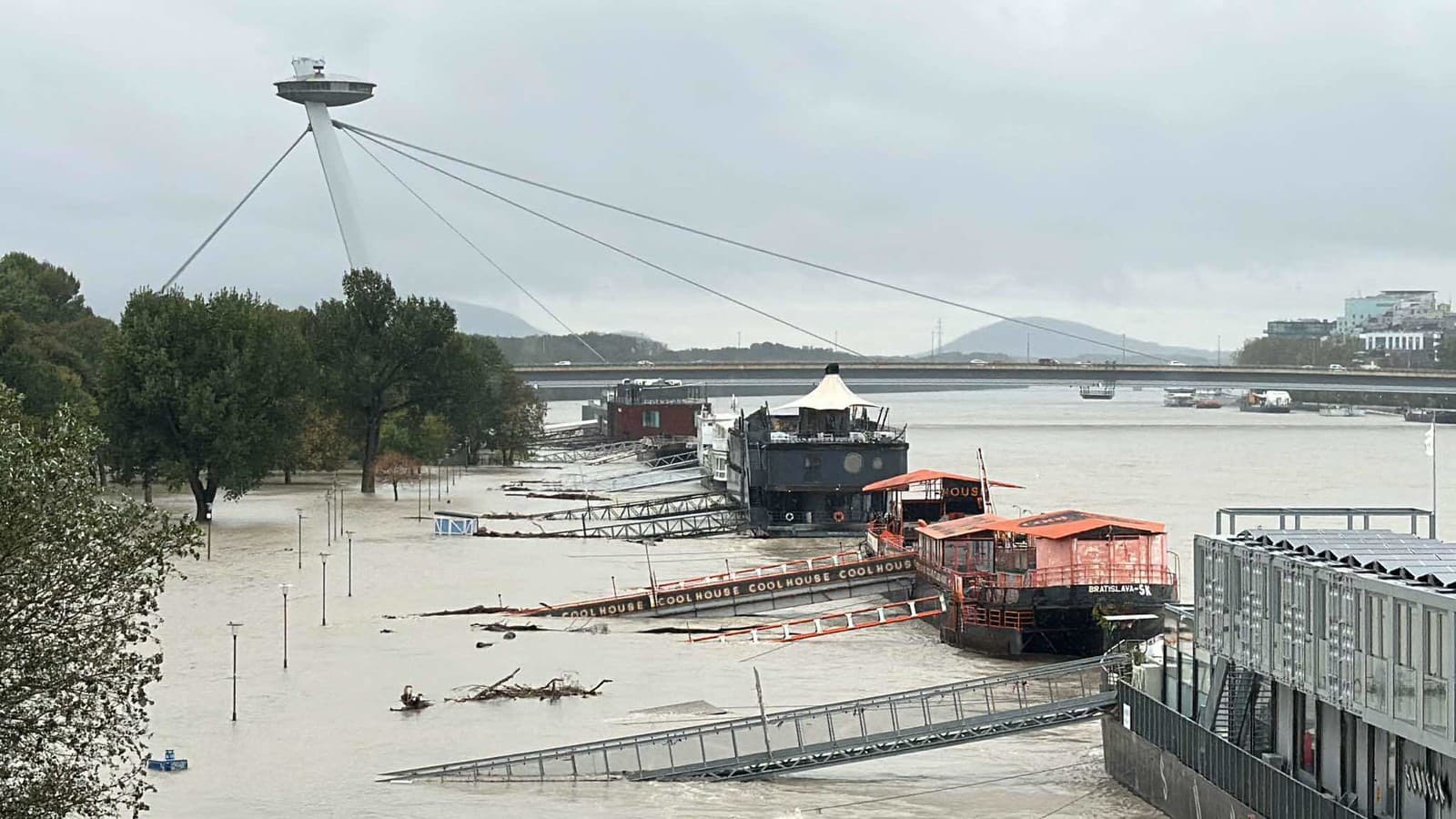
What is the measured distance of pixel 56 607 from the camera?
1585cm

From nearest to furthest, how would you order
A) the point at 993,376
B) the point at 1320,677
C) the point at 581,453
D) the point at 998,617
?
the point at 1320,677 < the point at 998,617 < the point at 581,453 < the point at 993,376

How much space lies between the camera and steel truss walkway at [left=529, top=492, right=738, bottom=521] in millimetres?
69375

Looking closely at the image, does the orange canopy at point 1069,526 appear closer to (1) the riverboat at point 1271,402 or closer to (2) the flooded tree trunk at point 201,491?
(2) the flooded tree trunk at point 201,491

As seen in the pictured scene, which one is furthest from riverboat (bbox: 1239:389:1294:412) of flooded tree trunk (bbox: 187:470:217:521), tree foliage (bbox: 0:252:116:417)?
flooded tree trunk (bbox: 187:470:217:521)

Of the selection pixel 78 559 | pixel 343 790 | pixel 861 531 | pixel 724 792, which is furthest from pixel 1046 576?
pixel 861 531

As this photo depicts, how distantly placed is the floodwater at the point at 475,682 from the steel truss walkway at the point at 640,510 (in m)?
4.24

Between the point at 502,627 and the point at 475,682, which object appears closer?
the point at 475,682

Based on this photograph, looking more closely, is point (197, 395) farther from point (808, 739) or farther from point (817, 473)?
point (808, 739)

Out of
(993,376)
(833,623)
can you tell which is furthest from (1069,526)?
(993,376)

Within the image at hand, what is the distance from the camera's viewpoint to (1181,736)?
22609 mm

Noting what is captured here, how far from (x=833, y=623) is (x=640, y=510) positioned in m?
33.4

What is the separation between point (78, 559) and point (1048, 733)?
52.5ft

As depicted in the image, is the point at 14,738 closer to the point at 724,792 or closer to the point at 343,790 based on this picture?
the point at 343,790

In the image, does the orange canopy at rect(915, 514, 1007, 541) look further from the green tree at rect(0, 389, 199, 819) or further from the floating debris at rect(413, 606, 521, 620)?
the green tree at rect(0, 389, 199, 819)
